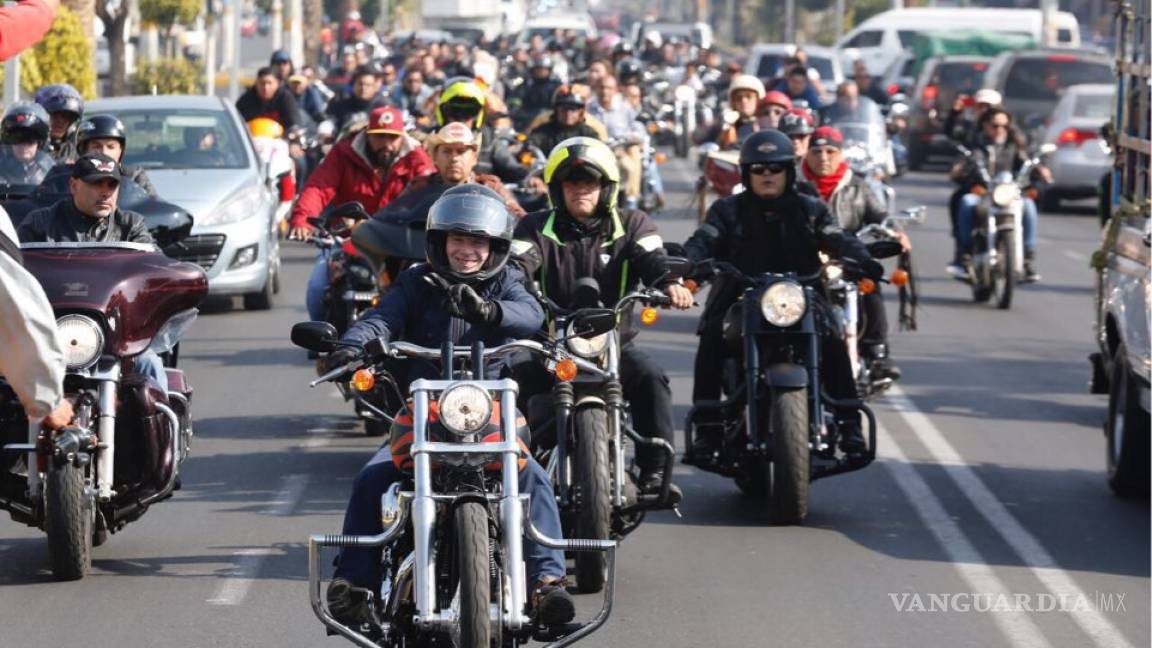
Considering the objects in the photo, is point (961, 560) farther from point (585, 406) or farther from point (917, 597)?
point (585, 406)

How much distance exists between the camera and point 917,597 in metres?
8.71

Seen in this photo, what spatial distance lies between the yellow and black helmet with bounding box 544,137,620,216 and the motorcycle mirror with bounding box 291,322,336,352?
219cm

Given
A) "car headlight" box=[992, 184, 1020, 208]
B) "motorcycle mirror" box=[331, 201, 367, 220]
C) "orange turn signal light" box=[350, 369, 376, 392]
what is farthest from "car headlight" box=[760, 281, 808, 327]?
"car headlight" box=[992, 184, 1020, 208]

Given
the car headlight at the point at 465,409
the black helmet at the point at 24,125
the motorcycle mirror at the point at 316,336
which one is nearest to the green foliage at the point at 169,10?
the black helmet at the point at 24,125

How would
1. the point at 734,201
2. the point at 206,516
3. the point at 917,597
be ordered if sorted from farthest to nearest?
the point at 734,201 < the point at 206,516 < the point at 917,597

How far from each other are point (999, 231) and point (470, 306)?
39.3 feet

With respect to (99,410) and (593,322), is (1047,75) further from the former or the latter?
(593,322)

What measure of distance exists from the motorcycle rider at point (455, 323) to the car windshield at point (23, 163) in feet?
16.0

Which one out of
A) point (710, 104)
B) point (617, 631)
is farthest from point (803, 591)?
point (710, 104)

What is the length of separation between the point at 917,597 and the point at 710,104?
37.5 metres

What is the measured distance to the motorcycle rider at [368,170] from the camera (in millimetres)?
12945

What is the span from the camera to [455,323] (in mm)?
7793

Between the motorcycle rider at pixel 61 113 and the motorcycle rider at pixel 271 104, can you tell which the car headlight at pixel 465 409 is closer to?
the motorcycle rider at pixel 61 113

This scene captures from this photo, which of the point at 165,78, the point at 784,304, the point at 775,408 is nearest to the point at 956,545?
the point at 775,408
